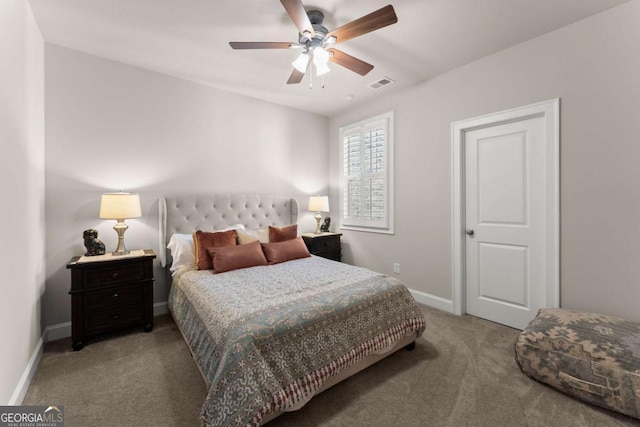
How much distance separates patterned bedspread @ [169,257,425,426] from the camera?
4.58ft

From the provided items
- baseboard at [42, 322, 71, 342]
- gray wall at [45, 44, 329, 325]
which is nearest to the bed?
baseboard at [42, 322, 71, 342]

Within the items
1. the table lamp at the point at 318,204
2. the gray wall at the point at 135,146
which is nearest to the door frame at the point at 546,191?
the table lamp at the point at 318,204

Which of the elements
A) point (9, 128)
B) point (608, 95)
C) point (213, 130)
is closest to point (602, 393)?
point (608, 95)

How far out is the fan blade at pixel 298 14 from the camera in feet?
5.54

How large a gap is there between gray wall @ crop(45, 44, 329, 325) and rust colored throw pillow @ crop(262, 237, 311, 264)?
114 centimetres

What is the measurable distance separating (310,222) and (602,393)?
356cm

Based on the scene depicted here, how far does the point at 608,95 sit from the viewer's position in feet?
7.09

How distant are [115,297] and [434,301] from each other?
3395mm

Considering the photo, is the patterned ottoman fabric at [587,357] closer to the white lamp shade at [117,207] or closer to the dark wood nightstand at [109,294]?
the dark wood nightstand at [109,294]

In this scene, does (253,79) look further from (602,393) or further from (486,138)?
(602,393)

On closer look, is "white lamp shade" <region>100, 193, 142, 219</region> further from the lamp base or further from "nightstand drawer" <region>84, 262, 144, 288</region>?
"nightstand drawer" <region>84, 262, 144, 288</region>

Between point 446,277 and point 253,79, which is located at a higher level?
point 253,79

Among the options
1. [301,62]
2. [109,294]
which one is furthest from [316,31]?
[109,294]

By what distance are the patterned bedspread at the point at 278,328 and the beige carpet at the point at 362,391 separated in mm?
226
